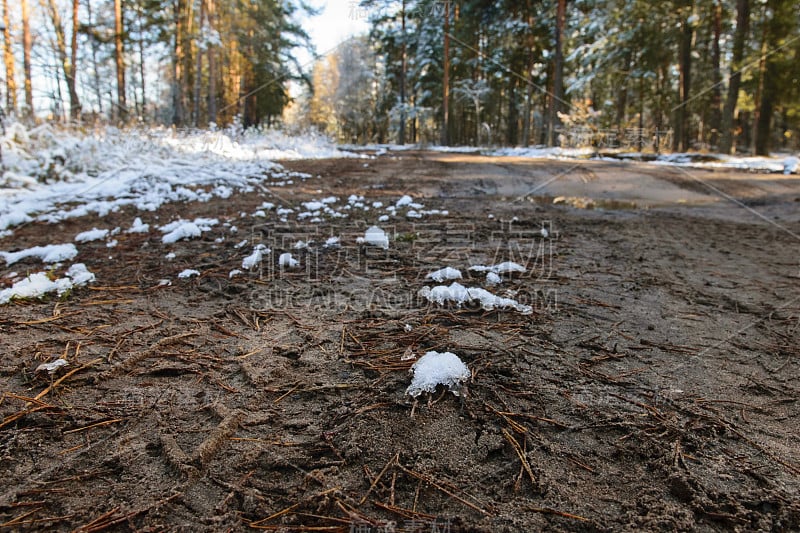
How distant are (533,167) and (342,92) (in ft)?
108

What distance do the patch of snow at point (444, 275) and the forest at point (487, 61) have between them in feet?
28.4

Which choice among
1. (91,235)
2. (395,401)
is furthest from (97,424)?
(91,235)

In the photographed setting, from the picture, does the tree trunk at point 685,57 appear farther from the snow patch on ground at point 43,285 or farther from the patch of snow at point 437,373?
the snow patch on ground at point 43,285

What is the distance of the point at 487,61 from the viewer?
2528 centimetres

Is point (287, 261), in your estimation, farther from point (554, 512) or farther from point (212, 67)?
point (212, 67)

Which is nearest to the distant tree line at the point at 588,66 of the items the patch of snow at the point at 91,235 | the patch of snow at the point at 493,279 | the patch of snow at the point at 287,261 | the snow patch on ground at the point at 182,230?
the patch of snow at the point at 493,279

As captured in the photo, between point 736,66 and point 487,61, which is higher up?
Answer: point 487,61

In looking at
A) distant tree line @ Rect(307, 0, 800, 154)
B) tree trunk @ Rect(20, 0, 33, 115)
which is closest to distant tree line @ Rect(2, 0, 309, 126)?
tree trunk @ Rect(20, 0, 33, 115)

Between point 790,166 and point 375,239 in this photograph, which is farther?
point 790,166

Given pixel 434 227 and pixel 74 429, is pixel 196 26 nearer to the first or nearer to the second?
pixel 434 227

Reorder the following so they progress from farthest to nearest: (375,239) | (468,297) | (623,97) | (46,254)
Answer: (623,97), (375,239), (46,254), (468,297)

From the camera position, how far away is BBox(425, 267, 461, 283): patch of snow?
9.37 feet

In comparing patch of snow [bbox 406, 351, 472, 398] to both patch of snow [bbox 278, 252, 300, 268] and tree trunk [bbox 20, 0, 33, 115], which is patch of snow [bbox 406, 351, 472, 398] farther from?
tree trunk [bbox 20, 0, 33, 115]

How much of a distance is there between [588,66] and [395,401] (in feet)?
75.3
